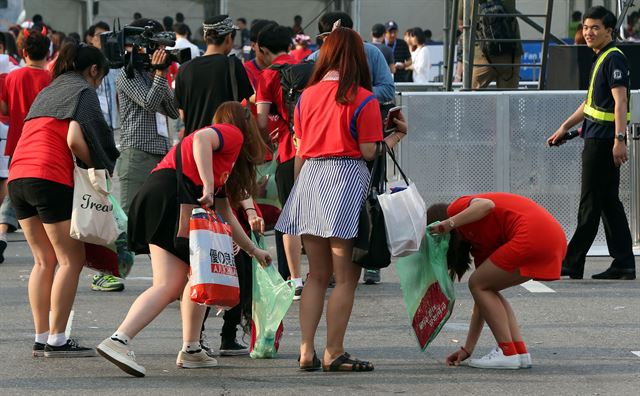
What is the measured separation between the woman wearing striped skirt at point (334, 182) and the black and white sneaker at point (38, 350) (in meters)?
1.52

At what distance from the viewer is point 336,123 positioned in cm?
685

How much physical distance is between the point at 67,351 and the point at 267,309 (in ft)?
3.66

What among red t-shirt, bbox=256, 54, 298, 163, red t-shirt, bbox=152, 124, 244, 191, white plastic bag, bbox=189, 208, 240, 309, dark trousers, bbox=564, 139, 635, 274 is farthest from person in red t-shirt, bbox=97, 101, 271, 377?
dark trousers, bbox=564, 139, 635, 274

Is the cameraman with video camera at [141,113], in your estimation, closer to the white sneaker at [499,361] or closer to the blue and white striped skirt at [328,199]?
the blue and white striped skirt at [328,199]

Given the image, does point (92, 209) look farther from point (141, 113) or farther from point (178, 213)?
point (141, 113)

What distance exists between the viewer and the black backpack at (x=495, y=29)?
15.4 m

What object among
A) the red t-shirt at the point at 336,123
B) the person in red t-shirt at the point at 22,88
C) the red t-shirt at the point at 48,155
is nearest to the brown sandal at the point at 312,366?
the red t-shirt at the point at 336,123

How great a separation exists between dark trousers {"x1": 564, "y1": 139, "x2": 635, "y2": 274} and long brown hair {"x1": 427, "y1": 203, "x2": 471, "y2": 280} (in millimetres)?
3346

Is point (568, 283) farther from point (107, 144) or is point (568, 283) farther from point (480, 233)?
point (107, 144)

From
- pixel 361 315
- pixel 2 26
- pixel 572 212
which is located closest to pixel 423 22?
pixel 2 26

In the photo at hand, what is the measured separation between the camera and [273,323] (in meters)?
7.28

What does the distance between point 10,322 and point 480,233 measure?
10.6 ft

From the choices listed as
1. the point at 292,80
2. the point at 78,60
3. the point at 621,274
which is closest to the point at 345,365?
the point at 78,60

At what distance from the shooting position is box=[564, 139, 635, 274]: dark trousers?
1023 cm
